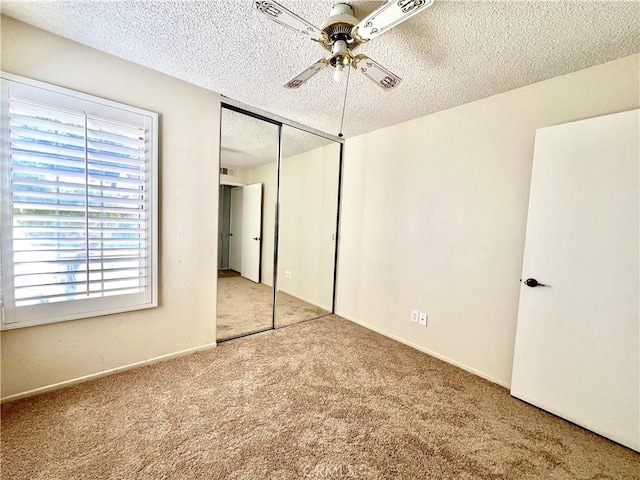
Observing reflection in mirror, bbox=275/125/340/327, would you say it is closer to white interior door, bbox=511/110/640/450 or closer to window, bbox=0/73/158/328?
window, bbox=0/73/158/328

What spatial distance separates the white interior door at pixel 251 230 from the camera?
4578 mm

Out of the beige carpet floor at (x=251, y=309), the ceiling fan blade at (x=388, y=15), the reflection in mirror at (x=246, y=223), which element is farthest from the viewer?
the reflection in mirror at (x=246, y=223)

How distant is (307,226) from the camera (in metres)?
4.00

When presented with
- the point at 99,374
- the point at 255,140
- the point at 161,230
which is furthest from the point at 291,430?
the point at 255,140

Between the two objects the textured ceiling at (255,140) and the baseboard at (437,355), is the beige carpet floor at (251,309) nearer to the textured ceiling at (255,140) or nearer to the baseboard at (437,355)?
the baseboard at (437,355)

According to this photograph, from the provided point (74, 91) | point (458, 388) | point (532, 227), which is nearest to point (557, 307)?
point (532, 227)

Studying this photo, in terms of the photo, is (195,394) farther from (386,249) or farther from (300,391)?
(386,249)

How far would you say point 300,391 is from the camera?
6.39 ft

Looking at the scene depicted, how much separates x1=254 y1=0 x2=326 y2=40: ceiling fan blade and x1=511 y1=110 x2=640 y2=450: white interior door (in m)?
1.71

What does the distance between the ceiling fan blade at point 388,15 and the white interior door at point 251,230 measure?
3.53 meters

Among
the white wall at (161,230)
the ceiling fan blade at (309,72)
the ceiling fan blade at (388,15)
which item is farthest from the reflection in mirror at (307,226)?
the ceiling fan blade at (388,15)

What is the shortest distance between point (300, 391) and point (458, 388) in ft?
4.03

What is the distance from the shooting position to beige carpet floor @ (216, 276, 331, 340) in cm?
299

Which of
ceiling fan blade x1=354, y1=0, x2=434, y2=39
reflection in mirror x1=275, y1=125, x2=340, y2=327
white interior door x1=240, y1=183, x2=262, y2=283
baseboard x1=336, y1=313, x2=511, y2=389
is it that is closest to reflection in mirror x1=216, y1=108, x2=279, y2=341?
white interior door x1=240, y1=183, x2=262, y2=283
